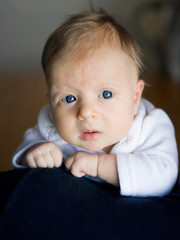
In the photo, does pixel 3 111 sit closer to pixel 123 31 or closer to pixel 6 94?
pixel 6 94

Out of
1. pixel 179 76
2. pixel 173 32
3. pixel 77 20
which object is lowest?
pixel 179 76

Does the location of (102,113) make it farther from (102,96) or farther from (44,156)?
(44,156)

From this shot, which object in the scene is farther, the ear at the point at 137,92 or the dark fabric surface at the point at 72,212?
the ear at the point at 137,92

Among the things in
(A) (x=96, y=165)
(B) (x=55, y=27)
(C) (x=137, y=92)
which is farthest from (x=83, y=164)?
(B) (x=55, y=27)

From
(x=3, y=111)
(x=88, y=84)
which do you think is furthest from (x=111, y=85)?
(x=3, y=111)

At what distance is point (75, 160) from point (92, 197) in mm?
136

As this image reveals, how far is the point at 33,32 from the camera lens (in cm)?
248

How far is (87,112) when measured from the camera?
0.76 m

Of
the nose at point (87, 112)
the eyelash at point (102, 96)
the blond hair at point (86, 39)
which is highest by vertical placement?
the blond hair at point (86, 39)

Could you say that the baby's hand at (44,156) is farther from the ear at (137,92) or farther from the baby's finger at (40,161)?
the ear at (137,92)

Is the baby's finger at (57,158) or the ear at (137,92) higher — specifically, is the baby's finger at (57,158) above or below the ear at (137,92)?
below

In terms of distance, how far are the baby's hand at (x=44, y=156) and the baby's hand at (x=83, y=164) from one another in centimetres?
4

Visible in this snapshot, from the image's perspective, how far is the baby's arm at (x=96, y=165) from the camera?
30.1 inches

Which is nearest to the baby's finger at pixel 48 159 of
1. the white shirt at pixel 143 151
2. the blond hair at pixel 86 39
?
the white shirt at pixel 143 151
